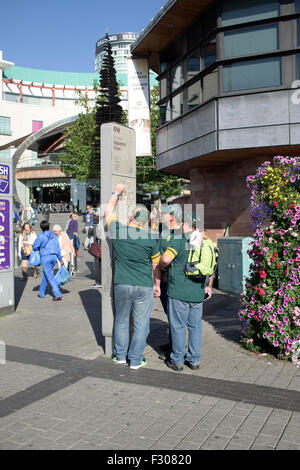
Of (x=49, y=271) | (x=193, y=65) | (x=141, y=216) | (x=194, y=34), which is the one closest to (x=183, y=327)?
(x=141, y=216)

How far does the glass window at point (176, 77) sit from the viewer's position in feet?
46.6

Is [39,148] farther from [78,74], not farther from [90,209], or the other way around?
[90,209]

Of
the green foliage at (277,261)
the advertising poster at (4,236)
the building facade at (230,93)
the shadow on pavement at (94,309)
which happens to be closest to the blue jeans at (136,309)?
the shadow on pavement at (94,309)

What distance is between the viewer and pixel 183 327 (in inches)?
207

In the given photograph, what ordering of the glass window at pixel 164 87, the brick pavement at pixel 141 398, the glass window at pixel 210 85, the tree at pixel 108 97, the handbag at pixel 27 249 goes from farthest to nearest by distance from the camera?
1. the tree at pixel 108 97
2. the glass window at pixel 164 87
3. the handbag at pixel 27 249
4. the glass window at pixel 210 85
5. the brick pavement at pixel 141 398

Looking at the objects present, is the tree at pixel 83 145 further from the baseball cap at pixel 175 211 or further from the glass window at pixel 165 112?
the baseball cap at pixel 175 211

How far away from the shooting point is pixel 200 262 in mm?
5152

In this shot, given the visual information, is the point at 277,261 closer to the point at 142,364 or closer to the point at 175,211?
the point at 175,211

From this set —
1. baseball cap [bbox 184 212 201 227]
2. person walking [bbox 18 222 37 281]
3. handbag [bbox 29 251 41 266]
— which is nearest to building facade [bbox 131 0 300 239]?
person walking [bbox 18 222 37 281]

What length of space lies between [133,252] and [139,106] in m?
11.2

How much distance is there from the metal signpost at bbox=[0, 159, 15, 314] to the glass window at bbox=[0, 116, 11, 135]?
195 ft

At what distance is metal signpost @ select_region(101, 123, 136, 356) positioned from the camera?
18.7ft

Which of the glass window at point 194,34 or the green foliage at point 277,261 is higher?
the glass window at point 194,34

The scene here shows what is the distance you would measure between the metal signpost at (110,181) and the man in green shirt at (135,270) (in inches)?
16.7
